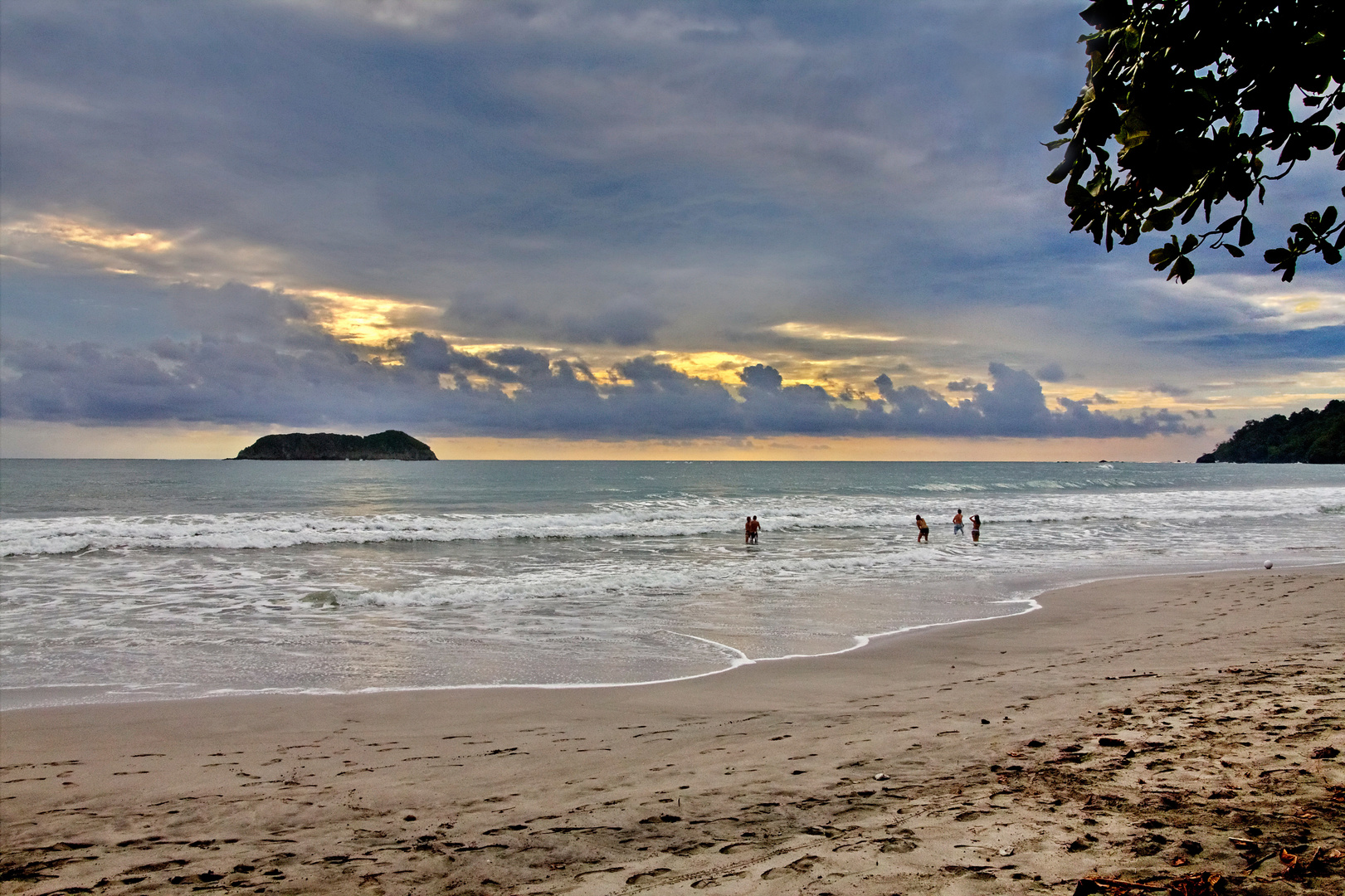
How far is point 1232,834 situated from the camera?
12.8 feet

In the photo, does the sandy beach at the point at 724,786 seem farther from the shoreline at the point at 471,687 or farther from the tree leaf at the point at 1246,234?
the tree leaf at the point at 1246,234

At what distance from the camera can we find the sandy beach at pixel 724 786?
12.8ft

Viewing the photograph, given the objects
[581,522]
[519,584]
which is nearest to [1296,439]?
[581,522]

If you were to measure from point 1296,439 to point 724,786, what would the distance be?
718ft

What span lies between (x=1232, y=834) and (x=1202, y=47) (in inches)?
148

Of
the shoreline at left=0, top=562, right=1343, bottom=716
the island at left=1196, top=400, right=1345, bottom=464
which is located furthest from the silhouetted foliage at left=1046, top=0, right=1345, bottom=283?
the island at left=1196, top=400, right=1345, bottom=464

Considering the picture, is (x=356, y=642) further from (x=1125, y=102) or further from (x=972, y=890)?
(x=1125, y=102)

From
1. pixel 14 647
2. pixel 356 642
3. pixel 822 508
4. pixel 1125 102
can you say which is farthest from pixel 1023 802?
pixel 822 508

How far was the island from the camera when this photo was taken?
150000mm

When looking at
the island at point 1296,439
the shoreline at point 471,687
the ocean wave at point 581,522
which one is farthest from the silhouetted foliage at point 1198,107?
the island at point 1296,439

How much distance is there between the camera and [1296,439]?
172 m

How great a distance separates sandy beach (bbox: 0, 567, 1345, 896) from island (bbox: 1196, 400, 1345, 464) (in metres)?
186

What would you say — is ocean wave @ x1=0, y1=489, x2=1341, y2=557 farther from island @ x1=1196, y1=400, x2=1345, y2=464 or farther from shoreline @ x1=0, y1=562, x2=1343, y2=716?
island @ x1=1196, y1=400, x2=1345, y2=464

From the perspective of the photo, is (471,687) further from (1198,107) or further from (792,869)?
(1198,107)
